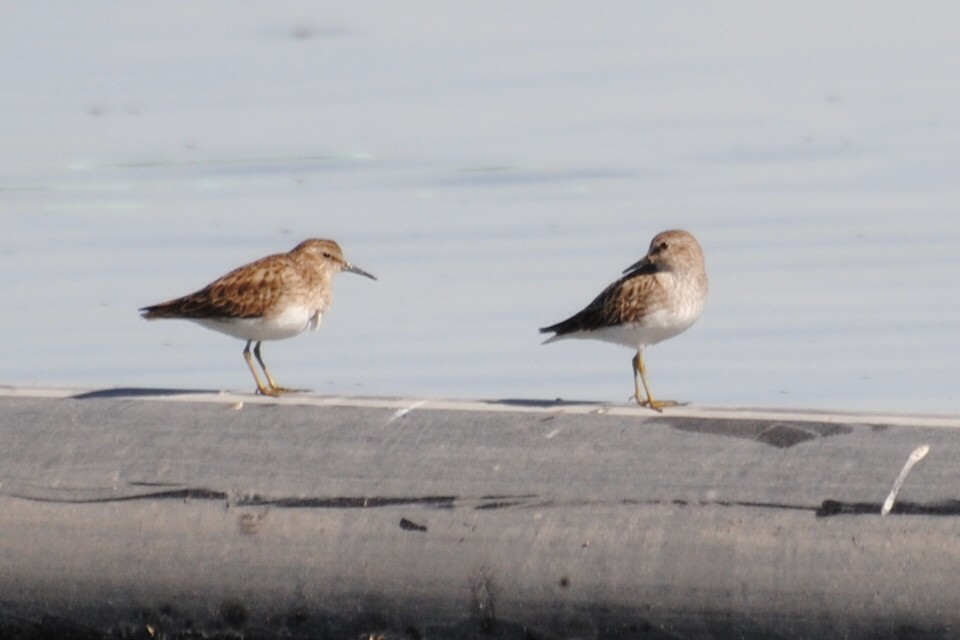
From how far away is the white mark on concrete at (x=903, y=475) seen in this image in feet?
18.0

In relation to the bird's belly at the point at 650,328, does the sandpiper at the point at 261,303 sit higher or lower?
higher

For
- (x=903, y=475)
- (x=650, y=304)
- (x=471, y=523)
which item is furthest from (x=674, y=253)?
(x=903, y=475)

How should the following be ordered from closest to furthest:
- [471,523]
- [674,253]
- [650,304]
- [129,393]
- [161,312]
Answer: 1. [471,523]
2. [129,393]
3. [650,304]
4. [674,253]
5. [161,312]

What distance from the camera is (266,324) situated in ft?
28.9

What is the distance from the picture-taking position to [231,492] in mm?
6016

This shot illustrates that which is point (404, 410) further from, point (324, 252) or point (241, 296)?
point (324, 252)

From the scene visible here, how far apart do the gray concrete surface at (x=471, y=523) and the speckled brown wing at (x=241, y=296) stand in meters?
2.39

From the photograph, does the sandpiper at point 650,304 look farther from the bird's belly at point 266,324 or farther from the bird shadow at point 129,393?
the bird shadow at point 129,393

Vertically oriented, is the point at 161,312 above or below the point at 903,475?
above

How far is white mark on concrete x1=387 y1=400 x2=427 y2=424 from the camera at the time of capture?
20.5ft

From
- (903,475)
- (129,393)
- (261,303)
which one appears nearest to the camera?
(903,475)

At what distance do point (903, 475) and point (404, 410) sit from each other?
1.50 meters

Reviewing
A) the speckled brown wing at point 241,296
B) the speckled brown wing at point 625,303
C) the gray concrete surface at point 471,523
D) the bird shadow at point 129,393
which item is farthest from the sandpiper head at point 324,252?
the gray concrete surface at point 471,523

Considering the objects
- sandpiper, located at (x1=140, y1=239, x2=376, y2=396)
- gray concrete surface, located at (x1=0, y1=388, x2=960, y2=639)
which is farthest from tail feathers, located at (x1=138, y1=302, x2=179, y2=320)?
gray concrete surface, located at (x1=0, y1=388, x2=960, y2=639)
